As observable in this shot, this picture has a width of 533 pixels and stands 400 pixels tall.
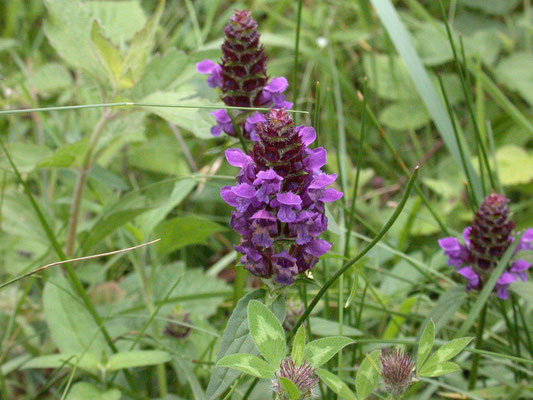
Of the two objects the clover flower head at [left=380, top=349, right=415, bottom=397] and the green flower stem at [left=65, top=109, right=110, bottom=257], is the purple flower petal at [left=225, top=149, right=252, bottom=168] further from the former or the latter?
the green flower stem at [left=65, top=109, right=110, bottom=257]

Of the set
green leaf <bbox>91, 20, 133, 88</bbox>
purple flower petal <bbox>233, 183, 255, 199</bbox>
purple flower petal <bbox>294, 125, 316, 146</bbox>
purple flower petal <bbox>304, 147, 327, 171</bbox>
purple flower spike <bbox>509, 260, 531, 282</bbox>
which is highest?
green leaf <bbox>91, 20, 133, 88</bbox>

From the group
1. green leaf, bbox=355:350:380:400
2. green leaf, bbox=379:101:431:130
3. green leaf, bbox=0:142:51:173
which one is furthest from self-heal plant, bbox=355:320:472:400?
A: green leaf, bbox=379:101:431:130

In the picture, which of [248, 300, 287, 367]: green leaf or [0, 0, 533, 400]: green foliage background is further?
[0, 0, 533, 400]: green foliage background

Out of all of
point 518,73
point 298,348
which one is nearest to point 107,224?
point 298,348

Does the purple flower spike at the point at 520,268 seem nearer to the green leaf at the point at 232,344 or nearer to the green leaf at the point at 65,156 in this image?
the green leaf at the point at 232,344

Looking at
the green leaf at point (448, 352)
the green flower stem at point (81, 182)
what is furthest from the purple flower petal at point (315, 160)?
the green flower stem at point (81, 182)

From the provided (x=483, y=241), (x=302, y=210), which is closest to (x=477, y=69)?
(x=483, y=241)

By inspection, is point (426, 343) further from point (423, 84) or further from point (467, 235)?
point (423, 84)
